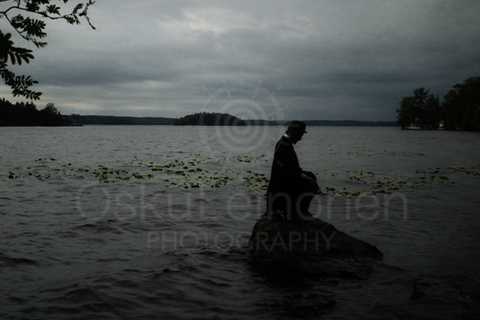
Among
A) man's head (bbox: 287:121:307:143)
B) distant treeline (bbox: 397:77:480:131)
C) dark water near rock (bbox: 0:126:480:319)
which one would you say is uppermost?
distant treeline (bbox: 397:77:480:131)

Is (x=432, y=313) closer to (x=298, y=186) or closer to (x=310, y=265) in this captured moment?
(x=310, y=265)

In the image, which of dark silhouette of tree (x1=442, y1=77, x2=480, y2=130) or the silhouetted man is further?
dark silhouette of tree (x1=442, y1=77, x2=480, y2=130)

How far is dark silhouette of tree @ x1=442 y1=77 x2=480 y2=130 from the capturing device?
126m

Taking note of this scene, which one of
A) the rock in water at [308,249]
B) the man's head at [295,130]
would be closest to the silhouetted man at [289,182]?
the man's head at [295,130]

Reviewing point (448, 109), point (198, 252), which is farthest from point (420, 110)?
point (198, 252)

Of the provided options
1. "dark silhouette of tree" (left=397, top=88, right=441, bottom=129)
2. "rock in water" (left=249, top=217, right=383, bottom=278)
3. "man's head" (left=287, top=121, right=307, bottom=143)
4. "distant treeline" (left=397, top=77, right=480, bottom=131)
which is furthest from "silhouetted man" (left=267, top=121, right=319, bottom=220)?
"dark silhouette of tree" (left=397, top=88, right=441, bottom=129)

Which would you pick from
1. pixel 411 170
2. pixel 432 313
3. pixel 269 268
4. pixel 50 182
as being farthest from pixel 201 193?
pixel 411 170

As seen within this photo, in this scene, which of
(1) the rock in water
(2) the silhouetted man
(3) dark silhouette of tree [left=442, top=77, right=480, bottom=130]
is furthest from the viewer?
(3) dark silhouette of tree [left=442, top=77, right=480, bottom=130]

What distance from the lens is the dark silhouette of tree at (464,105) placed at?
12638 centimetres

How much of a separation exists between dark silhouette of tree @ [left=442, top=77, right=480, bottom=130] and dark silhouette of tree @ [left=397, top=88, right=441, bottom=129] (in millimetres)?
24438

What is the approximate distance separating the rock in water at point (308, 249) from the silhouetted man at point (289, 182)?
0.35m

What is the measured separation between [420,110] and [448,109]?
3547cm

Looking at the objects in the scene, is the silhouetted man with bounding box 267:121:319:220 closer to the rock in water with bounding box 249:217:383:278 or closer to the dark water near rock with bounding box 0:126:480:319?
the rock in water with bounding box 249:217:383:278

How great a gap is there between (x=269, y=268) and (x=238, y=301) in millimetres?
1879
